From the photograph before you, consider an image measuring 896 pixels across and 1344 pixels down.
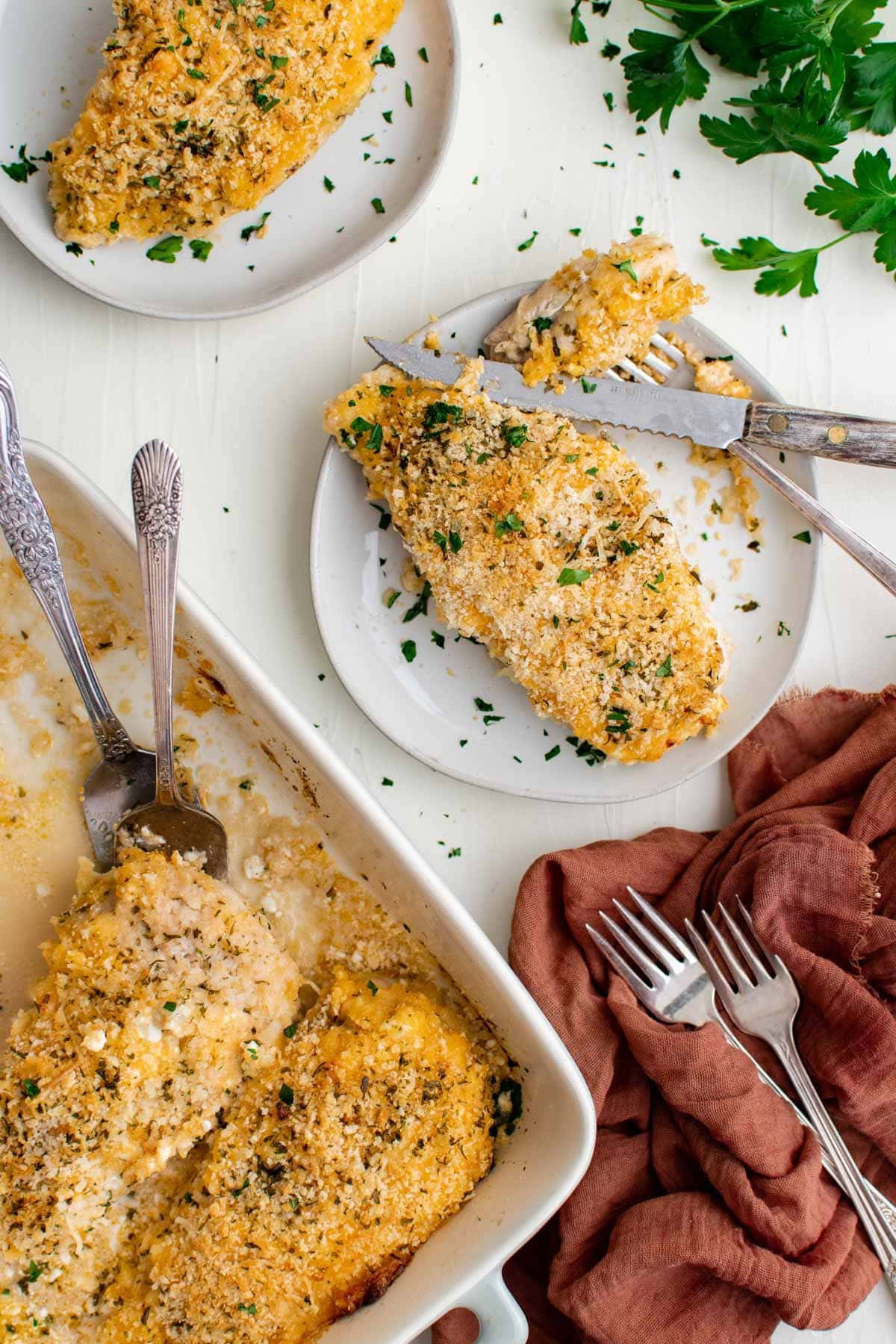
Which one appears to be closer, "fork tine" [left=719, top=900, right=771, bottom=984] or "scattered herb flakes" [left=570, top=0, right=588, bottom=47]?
"fork tine" [left=719, top=900, right=771, bottom=984]

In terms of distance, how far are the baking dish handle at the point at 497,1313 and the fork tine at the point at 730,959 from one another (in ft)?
2.45

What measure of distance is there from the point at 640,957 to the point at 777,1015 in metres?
0.32

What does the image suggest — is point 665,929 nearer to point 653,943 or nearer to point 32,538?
point 653,943

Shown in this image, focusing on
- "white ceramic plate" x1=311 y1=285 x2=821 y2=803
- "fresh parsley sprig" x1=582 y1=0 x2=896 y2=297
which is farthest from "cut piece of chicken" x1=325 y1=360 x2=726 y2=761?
"fresh parsley sprig" x1=582 y1=0 x2=896 y2=297

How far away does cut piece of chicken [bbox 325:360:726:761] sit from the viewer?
2.15m

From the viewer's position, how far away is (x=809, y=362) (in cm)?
252

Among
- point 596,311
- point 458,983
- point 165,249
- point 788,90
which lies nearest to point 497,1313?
point 458,983

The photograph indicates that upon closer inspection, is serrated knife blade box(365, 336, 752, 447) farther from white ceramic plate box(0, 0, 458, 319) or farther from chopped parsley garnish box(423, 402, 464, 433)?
white ceramic plate box(0, 0, 458, 319)

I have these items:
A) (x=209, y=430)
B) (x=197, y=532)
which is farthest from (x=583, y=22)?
(x=197, y=532)

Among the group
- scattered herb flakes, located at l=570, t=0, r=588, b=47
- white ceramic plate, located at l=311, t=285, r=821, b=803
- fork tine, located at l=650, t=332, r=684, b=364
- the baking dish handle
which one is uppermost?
scattered herb flakes, located at l=570, t=0, r=588, b=47

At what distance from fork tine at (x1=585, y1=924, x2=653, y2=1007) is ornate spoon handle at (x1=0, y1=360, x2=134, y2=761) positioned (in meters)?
1.16

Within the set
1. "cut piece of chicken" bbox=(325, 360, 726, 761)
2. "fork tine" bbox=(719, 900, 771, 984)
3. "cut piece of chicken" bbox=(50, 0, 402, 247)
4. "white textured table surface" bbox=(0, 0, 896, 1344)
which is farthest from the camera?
"white textured table surface" bbox=(0, 0, 896, 1344)

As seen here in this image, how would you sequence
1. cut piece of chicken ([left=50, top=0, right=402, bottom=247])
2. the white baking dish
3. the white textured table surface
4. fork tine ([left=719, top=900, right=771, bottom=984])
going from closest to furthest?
the white baking dish → cut piece of chicken ([left=50, top=0, right=402, bottom=247]) → fork tine ([left=719, top=900, right=771, bottom=984]) → the white textured table surface

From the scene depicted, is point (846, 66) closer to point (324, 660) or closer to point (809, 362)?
point (809, 362)
